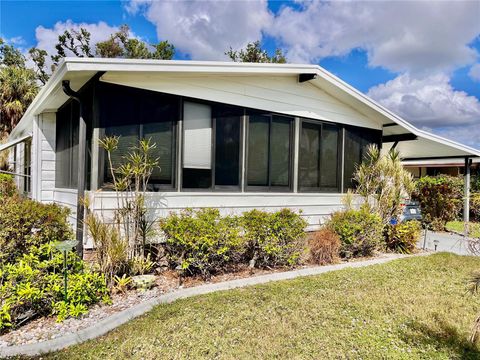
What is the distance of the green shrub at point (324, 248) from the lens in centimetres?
654

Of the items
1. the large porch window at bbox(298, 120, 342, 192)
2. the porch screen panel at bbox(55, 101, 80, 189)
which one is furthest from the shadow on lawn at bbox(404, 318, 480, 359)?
the porch screen panel at bbox(55, 101, 80, 189)

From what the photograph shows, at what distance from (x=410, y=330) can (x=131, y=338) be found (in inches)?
126

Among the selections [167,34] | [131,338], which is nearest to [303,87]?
[131,338]

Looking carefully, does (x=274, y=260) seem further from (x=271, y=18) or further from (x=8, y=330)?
(x=271, y=18)

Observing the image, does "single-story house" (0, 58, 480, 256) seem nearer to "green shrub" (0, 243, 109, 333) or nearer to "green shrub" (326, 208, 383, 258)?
"green shrub" (326, 208, 383, 258)

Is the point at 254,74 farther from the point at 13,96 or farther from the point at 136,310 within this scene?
the point at 13,96

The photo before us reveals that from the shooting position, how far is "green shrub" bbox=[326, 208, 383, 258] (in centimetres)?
708

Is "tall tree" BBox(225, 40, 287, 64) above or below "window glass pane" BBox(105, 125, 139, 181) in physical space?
above

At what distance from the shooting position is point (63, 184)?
7.77 meters

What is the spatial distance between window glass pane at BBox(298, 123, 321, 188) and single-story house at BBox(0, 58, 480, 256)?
0.03 m

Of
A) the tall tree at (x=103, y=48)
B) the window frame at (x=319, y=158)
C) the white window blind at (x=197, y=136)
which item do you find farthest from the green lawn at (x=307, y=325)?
the tall tree at (x=103, y=48)

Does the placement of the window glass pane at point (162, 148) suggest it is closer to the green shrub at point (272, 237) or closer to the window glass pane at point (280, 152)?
the green shrub at point (272, 237)

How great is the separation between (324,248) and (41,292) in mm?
4875

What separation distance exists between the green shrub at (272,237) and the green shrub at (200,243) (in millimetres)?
374
